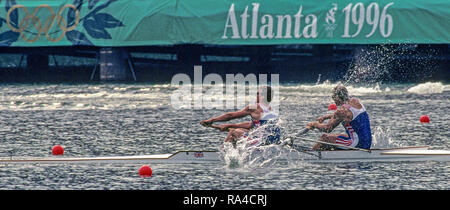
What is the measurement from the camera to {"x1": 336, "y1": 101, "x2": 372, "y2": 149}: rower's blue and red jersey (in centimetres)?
1536

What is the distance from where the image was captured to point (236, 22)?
3528cm

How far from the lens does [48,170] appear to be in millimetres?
14547

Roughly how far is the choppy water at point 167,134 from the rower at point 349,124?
696 mm

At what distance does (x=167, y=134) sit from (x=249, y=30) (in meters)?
16.5

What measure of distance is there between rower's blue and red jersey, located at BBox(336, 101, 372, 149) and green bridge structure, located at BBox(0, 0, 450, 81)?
1981cm

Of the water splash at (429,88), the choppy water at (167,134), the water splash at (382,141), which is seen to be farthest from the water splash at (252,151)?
the water splash at (429,88)

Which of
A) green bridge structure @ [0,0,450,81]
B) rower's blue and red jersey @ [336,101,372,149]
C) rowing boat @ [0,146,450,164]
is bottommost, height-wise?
rowing boat @ [0,146,450,164]

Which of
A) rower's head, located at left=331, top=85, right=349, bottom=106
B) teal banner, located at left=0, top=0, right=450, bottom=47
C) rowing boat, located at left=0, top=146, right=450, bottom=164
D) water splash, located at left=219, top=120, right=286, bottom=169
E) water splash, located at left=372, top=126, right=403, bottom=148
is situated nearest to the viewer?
water splash, located at left=219, top=120, right=286, bottom=169

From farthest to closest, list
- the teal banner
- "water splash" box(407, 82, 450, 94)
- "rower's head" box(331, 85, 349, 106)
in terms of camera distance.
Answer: the teal banner → "water splash" box(407, 82, 450, 94) → "rower's head" box(331, 85, 349, 106)

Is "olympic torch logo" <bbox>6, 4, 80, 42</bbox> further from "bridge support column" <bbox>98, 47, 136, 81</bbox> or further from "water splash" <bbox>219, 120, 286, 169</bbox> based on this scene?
"water splash" <bbox>219, 120, 286, 169</bbox>

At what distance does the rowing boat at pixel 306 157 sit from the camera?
1491 cm

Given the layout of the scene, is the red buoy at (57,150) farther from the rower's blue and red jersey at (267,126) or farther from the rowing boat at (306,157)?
the rower's blue and red jersey at (267,126)

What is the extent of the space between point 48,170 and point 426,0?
23.9 metres

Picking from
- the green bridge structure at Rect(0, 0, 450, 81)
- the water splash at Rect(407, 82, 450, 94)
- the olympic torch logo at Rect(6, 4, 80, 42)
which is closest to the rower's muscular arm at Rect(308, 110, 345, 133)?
the water splash at Rect(407, 82, 450, 94)
